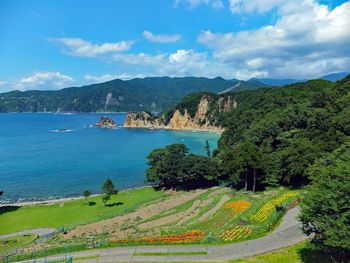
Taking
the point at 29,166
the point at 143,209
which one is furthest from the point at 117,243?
the point at 29,166

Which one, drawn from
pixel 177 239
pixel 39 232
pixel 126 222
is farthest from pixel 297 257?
pixel 39 232

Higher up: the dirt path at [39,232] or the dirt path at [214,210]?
the dirt path at [214,210]

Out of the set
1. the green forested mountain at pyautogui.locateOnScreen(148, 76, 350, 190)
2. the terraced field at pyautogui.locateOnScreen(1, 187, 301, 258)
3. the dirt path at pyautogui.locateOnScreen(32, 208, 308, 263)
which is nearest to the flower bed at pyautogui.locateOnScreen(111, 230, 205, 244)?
the terraced field at pyautogui.locateOnScreen(1, 187, 301, 258)

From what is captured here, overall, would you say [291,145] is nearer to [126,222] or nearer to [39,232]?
[126,222]

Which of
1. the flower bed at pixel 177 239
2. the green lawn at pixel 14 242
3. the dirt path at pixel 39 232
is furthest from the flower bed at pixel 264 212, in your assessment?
the green lawn at pixel 14 242

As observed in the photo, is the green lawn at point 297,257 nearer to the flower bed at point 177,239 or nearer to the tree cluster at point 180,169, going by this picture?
the flower bed at point 177,239

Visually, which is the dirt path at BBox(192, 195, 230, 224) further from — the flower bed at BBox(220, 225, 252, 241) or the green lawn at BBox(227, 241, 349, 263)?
the green lawn at BBox(227, 241, 349, 263)

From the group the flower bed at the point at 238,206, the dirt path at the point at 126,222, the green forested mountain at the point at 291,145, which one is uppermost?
the green forested mountain at the point at 291,145

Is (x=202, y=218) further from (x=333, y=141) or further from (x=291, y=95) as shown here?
(x=291, y=95)
